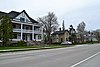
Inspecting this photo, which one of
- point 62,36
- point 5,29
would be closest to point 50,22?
point 62,36

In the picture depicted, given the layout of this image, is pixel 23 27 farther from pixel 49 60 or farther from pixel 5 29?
pixel 49 60

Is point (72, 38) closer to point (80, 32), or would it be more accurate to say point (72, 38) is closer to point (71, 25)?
point (71, 25)

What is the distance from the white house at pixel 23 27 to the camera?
60.7m

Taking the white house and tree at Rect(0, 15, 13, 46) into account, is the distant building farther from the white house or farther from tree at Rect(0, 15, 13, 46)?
tree at Rect(0, 15, 13, 46)

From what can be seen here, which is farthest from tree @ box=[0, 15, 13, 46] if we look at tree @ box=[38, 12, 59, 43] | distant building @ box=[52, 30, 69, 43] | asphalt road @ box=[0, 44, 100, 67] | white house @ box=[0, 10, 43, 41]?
distant building @ box=[52, 30, 69, 43]

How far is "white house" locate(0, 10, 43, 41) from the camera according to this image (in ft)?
199

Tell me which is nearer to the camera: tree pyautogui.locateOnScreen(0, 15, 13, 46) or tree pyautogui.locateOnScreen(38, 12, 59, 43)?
tree pyautogui.locateOnScreen(0, 15, 13, 46)

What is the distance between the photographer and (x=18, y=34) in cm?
6238

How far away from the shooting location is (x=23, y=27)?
65750 millimetres

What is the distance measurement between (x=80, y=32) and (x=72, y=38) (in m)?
34.9

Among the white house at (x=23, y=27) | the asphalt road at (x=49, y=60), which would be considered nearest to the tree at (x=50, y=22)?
the white house at (x=23, y=27)

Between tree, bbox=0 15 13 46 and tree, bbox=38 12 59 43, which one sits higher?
tree, bbox=38 12 59 43

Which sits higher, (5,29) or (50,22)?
(50,22)

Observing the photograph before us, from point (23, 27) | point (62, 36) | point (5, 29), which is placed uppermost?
point (23, 27)
